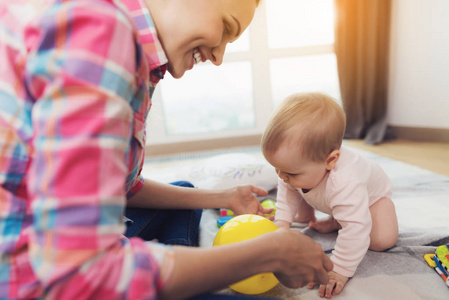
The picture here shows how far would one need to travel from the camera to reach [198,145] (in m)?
3.10

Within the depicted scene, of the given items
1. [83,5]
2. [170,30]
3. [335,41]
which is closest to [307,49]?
[335,41]

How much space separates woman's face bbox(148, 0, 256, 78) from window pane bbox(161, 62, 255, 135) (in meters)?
2.46

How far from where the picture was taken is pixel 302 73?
3170 mm

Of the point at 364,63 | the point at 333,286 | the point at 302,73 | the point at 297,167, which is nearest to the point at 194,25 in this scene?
the point at 297,167

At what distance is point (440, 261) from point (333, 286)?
0.96ft

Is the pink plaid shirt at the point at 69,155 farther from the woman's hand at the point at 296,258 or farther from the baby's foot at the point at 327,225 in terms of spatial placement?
the baby's foot at the point at 327,225

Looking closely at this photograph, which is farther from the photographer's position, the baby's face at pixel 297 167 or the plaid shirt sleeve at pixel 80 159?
the baby's face at pixel 297 167

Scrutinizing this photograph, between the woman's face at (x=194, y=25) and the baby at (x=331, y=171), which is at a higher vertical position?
the woman's face at (x=194, y=25)

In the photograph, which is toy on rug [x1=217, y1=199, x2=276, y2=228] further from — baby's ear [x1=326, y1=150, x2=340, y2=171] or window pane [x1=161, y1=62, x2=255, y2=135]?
window pane [x1=161, y1=62, x2=255, y2=135]

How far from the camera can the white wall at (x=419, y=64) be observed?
227cm

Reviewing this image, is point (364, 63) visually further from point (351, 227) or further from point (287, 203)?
point (351, 227)

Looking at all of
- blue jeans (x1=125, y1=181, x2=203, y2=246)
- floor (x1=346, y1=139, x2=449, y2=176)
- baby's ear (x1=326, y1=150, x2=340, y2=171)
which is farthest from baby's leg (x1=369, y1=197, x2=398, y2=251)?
floor (x1=346, y1=139, x2=449, y2=176)

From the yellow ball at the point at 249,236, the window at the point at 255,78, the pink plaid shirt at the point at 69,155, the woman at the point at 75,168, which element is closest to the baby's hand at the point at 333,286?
the yellow ball at the point at 249,236

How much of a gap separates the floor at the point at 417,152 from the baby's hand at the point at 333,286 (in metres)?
1.14
